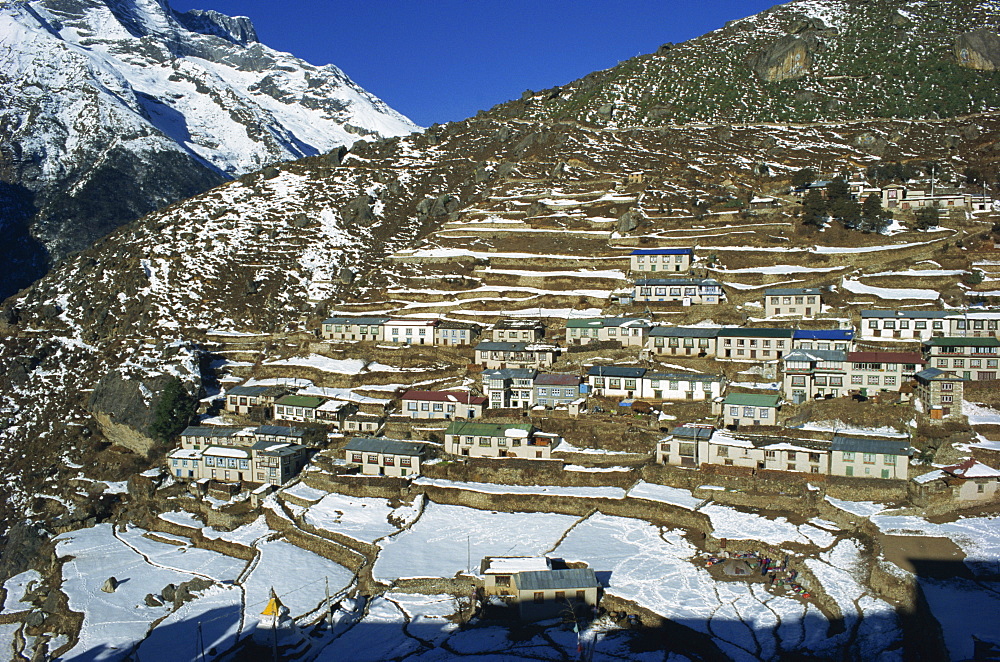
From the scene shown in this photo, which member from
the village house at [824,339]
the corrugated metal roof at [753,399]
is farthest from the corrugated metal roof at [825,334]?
the corrugated metal roof at [753,399]

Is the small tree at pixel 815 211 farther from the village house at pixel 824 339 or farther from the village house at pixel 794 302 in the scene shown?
the village house at pixel 824 339

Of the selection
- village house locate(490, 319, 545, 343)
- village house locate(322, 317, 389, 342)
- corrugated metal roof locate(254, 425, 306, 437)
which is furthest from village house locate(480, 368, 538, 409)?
village house locate(322, 317, 389, 342)

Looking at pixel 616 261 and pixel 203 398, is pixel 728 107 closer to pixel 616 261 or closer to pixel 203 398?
pixel 616 261

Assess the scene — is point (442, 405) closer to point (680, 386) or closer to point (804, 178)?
point (680, 386)

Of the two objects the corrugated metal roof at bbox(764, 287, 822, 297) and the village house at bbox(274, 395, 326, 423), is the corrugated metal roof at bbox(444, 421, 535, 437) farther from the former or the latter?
the corrugated metal roof at bbox(764, 287, 822, 297)

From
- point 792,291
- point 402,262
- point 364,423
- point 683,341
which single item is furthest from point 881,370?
point 402,262

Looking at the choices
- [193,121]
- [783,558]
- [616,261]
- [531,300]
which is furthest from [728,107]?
[193,121]
